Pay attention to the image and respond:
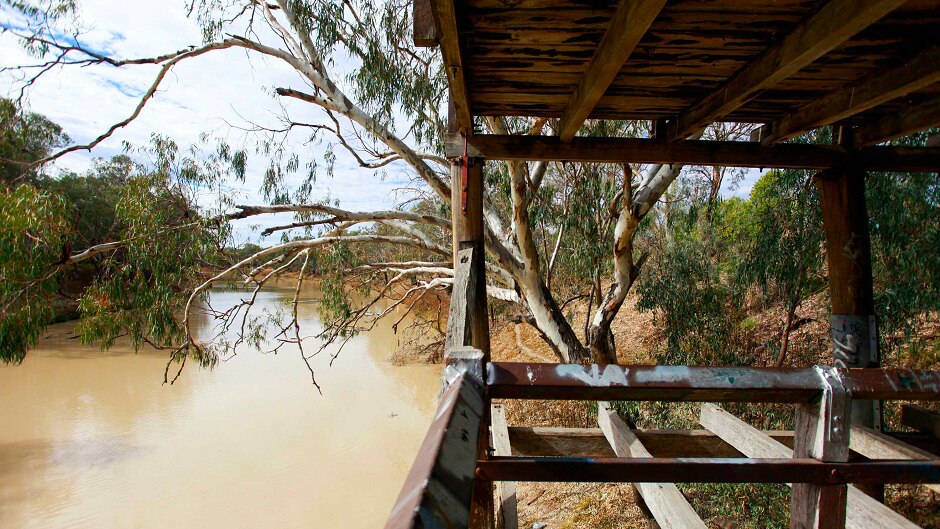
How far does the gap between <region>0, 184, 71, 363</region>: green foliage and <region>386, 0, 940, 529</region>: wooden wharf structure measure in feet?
14.3

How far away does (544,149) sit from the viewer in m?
2.86

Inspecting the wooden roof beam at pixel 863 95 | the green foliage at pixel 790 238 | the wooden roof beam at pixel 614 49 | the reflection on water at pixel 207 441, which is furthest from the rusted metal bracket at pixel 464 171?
the reflection on water at pixel 207 441

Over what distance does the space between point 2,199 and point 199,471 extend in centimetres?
466

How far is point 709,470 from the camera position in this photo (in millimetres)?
1139

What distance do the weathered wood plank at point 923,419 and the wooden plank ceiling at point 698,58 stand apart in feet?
4.18

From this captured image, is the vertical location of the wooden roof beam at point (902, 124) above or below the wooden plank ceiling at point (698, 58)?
below

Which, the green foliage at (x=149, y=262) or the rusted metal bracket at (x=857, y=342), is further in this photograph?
the green foliage at (x=149, y=262)

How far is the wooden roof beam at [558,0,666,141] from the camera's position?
4.97ft

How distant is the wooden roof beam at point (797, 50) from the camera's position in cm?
144

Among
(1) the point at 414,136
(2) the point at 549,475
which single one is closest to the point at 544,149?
(2) the point at 549,475

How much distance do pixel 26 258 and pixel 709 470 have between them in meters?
6.01

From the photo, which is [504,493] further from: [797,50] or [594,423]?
[594,423]

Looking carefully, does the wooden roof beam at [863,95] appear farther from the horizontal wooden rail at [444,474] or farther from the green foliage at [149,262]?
the green foliage at [149,262]

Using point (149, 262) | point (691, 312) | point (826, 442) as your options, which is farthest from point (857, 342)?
point (149, 262)
